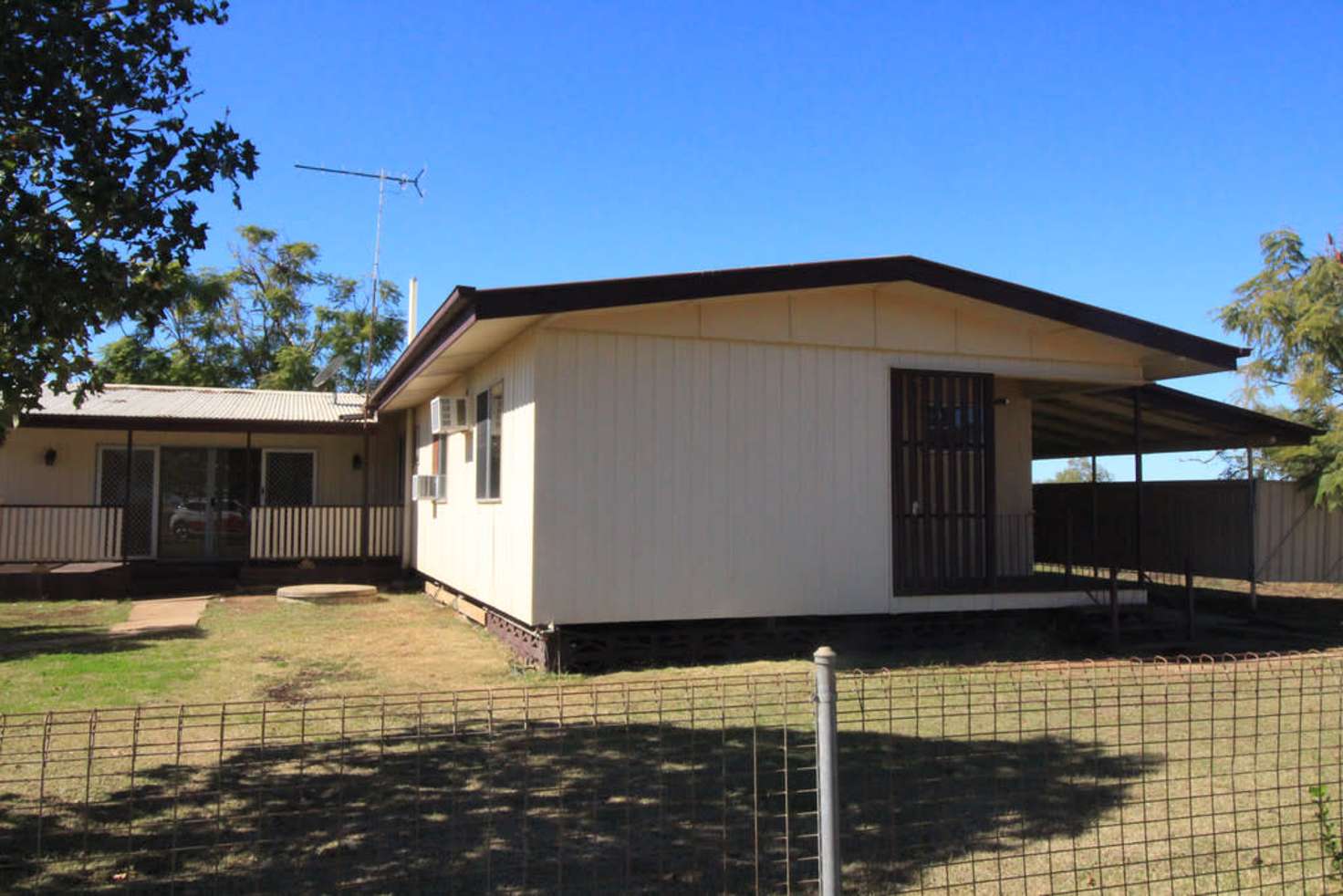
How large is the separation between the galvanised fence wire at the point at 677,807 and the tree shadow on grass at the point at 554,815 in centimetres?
2

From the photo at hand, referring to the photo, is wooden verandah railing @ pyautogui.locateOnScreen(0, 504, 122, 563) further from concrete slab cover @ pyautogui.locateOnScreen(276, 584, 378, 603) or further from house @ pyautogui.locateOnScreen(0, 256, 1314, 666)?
house @ pyautogui.locateOnScreen(0, 256, 1314, 666)

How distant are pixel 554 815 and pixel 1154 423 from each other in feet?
39.0

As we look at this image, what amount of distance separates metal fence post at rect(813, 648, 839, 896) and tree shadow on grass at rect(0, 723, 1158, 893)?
0.25 meters

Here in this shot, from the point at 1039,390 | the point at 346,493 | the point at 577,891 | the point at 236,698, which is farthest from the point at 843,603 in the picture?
the point at 346,493

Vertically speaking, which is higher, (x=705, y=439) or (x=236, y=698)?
(x=705, y=439)

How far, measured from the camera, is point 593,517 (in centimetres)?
868

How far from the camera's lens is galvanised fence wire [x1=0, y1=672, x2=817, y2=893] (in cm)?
383

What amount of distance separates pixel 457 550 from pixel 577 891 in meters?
8.66

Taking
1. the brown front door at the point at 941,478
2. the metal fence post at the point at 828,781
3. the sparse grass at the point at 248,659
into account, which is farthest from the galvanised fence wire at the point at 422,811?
the brown front door at the point at 941,478

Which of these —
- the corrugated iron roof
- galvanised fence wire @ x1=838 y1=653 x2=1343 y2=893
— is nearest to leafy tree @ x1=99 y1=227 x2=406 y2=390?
the corrugated iron roof

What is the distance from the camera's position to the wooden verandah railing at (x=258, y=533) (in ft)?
50.4

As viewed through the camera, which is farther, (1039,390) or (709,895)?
(1039,390)

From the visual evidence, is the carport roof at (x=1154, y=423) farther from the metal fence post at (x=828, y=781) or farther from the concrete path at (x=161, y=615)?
the concrete path at (x=161, y=615)

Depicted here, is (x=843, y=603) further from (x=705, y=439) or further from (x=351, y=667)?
Result: (x=351, y=667)
